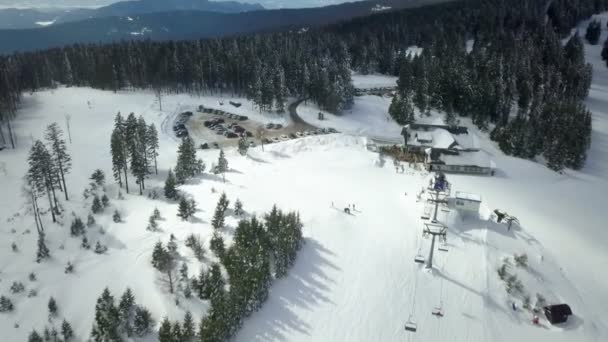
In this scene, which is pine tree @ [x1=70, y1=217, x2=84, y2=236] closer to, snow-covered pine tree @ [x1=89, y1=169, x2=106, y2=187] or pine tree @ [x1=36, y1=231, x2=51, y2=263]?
pine tree @ [x1=36, y1=231, x2=51, y2=263]

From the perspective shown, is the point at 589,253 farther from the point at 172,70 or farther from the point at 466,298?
the point at 172,70

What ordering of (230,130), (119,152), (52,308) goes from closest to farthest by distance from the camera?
1. (52,308)
2. (119,152)
3. (230,130)

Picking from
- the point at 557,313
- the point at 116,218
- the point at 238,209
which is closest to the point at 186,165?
the point at 116,218

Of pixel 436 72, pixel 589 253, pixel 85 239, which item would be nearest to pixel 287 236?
pixel 85 239

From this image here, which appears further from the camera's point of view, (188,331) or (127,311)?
(127,311)

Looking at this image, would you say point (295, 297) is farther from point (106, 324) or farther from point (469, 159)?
point (469, 159)

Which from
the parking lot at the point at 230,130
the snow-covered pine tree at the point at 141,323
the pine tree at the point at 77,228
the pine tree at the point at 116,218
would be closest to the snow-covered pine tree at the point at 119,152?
the pine tree at the point at 116,218
